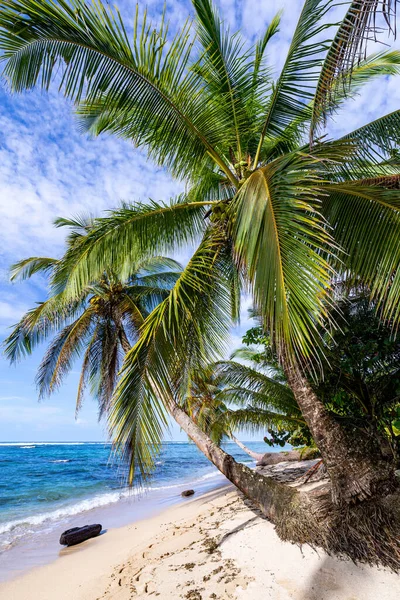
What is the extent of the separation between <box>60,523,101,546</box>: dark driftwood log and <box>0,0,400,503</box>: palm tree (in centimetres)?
425

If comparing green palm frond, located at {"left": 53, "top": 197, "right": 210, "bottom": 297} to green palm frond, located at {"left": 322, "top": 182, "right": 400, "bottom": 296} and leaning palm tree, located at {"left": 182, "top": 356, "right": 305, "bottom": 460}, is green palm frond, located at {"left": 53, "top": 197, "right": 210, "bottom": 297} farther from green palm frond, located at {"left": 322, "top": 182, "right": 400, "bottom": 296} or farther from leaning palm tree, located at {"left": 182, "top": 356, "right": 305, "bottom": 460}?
leaning palm tree, located at {"left": 182, "top": 356, "right": 305, "bottom": 460}

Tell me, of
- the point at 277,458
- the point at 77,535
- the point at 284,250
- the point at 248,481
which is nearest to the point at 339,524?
the point at 248,481

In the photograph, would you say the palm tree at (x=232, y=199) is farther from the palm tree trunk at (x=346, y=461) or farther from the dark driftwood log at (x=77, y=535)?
the dark driftwood log at (x=77, y=535)

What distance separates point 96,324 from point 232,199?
293 inches

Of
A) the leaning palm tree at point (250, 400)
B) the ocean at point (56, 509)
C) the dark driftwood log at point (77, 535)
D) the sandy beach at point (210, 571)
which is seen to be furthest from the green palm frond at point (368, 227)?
the dark driftwood log at point (77, 535)

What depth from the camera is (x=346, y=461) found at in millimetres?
4023

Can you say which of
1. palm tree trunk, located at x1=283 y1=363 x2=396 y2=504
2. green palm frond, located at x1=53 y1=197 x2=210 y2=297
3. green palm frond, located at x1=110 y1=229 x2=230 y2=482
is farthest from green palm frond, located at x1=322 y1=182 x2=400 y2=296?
green palm frond, located at x1=53 y1=197 x2=210 y2=297

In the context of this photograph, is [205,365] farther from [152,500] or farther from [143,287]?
[152,500]

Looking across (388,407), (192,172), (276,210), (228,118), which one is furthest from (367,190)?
(388,407)

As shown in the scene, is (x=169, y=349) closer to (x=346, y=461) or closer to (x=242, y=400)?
(x=346, y=461)

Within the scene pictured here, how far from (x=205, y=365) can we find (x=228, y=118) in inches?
131

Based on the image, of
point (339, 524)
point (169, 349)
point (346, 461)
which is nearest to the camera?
point (339, 524)

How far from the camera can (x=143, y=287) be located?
1059cm

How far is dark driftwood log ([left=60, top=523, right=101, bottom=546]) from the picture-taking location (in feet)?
25.1
